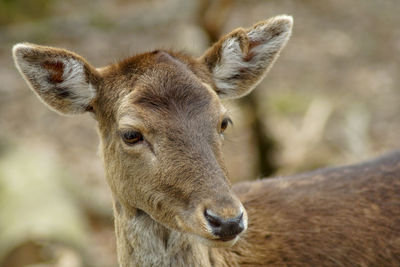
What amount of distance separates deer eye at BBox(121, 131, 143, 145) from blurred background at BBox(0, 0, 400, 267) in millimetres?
1461

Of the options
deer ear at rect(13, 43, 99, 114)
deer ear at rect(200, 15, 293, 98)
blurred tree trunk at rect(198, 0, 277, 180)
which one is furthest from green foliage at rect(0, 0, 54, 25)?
deer ear at rect(200, 15, 293, 98)

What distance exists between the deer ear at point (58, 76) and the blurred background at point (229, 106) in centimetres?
147

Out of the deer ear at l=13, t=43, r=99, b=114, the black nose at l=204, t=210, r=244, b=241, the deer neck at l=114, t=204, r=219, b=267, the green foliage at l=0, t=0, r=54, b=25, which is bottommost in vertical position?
the green foliage at l=0, t=0, r=54, b=25

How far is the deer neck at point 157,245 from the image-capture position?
14.6 ft

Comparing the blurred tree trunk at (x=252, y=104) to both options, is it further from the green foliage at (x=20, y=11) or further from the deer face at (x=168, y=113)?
the green foliage at (x=20, y=11)

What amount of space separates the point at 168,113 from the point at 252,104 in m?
6.01

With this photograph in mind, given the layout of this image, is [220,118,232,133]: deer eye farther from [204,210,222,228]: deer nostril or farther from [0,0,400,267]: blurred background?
[0,0,400,267]: blurred background

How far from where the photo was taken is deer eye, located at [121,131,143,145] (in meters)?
4.29

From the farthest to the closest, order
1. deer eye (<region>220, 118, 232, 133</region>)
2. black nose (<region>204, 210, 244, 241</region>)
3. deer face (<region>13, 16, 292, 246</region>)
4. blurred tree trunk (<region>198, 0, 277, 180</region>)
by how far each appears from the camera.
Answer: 1. blurred tree trunk (<region>198, 0, 277, 180</region>)
2. deer eye (<region>220, 118, 232, 133</region>)
3. deer face (<region>13, 16, 292, 246</region>)
4. black nose (<region>204, 210, 244, 241</region>)

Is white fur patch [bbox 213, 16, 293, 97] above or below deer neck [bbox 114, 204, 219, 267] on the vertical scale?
above

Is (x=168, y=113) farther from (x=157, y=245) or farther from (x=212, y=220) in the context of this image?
(x=157, y=245)

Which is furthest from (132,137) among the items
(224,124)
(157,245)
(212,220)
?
(212,220)

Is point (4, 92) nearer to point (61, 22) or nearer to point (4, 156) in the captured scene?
point (61, 22)

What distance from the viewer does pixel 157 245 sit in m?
4.46
